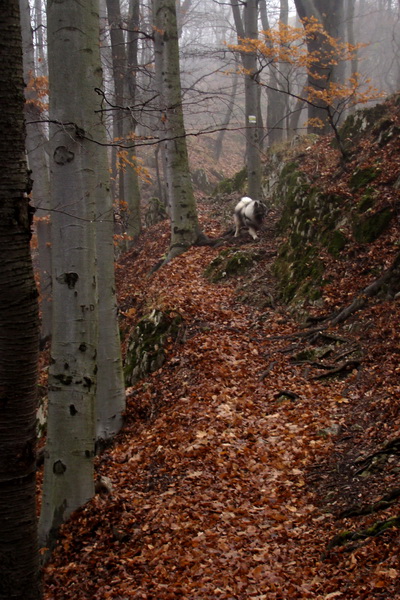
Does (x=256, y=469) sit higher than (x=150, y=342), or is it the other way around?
(x=150, y=342)

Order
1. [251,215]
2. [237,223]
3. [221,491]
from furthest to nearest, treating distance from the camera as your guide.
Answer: [237,223] < [251,215] < [221,491]

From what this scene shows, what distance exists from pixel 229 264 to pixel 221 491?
21.9 ft

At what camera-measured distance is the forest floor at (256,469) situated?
395 cm

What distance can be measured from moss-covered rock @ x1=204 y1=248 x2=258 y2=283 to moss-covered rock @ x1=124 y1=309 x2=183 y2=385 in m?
2.24

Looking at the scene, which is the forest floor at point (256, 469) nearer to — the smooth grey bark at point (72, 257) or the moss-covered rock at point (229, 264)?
the smooth grey bark at point (72, 257)

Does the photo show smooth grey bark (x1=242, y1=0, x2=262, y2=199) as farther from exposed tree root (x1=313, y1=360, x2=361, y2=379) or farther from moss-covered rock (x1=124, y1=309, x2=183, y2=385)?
exposed tree root (x1=313, y1=360, x2=361, y2=379)

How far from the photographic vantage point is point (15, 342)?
2.70m

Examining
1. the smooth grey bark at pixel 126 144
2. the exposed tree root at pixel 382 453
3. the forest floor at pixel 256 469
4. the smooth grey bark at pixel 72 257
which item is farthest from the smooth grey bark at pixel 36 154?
the exposed tree root at pixel 382 453

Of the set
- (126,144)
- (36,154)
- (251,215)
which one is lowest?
(251,215)

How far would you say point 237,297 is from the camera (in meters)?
10.3

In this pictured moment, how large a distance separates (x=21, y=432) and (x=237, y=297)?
7.82 meters

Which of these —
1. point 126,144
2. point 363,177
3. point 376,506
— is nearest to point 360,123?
point 363,177

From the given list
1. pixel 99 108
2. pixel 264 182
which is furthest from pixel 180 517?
pixel 264 182

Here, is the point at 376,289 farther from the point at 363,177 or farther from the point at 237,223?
the point at 237,223
